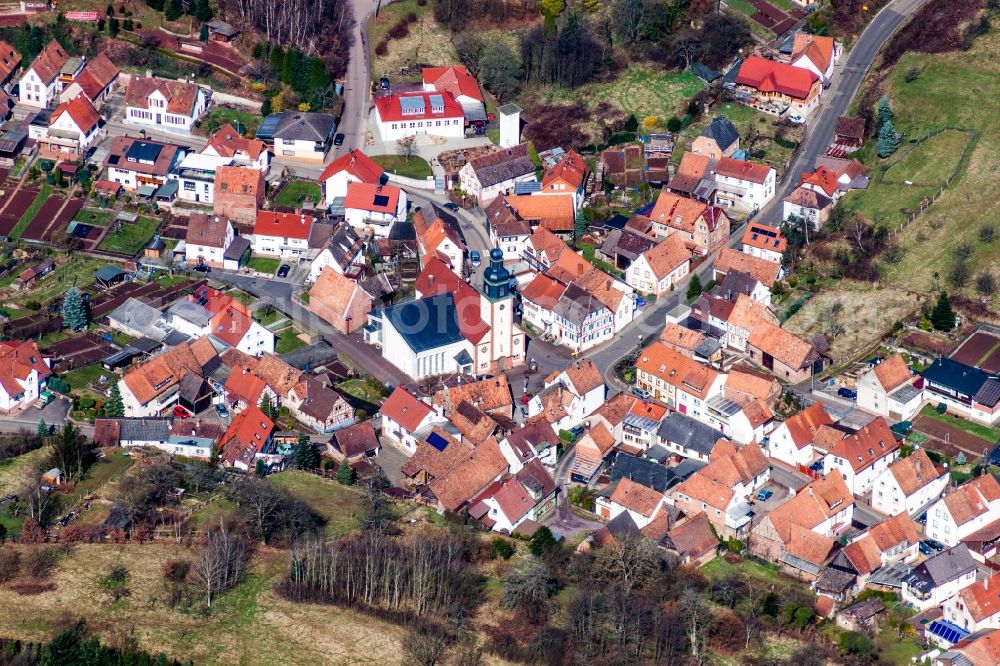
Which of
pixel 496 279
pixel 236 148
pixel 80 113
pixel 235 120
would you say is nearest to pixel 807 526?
pixel 496 279

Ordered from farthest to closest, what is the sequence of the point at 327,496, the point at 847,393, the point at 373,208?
the point at 373,208, the point at 847,393, the point at 327,496

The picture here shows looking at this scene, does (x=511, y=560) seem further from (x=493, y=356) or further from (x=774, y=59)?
(x=774, y=59)

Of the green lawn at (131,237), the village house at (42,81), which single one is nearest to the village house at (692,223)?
the green lawn at (131,237)

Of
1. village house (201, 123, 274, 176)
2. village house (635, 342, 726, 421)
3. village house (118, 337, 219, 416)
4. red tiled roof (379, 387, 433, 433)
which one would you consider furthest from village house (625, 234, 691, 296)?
village house (201, 123, 274, 176)

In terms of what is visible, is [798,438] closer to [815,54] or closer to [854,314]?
[854,314]

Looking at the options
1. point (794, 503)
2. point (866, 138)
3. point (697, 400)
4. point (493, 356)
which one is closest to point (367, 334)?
point (493, 356)

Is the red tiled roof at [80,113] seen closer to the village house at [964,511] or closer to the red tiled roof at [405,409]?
the red tiled roof at [405,409]
